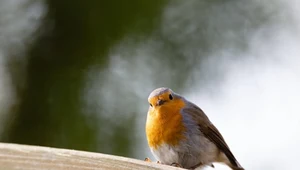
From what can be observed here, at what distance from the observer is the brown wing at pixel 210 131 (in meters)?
4.39

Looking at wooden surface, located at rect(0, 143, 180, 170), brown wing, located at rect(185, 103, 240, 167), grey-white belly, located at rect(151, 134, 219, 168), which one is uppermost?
Result: brown wing, located at rect(185, 103, 240, 167)

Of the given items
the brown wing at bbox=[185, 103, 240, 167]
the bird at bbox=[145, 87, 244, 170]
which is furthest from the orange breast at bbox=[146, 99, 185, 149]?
the brown wing at bbox=[185, 103, 240, 167]

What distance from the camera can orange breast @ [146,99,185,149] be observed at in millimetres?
4035

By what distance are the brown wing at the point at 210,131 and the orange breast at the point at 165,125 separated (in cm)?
13

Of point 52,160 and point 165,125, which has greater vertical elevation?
point 165,125

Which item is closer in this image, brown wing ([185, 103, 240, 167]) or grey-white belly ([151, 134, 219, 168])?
grey-white belly ([151, 134, 219, 168])

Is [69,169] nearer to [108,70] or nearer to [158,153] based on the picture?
[158,153]

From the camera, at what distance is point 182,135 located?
4.14 meters

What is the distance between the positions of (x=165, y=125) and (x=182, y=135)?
0.41ft

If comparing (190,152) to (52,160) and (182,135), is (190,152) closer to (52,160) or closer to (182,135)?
(182,135)

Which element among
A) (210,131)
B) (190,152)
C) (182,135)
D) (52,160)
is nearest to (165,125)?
(182,135)

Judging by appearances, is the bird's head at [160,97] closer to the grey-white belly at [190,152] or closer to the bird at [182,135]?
the bird at [182,135]

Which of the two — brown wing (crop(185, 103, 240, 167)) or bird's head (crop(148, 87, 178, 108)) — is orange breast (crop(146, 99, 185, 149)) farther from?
brown wing (crop(185, 103, 240, 167))

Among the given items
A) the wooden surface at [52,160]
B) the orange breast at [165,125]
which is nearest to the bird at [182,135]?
the orange breast at [165,125]
